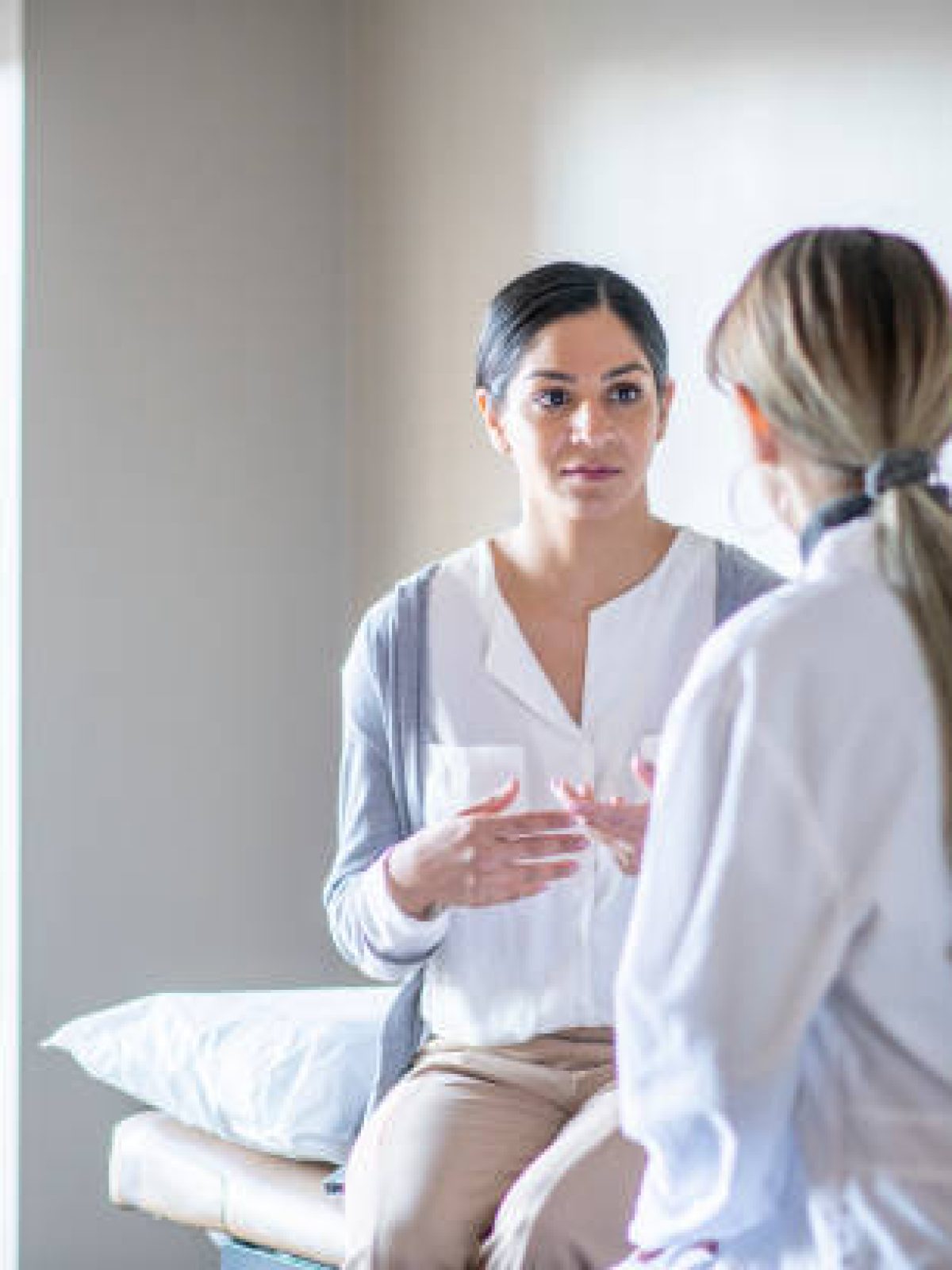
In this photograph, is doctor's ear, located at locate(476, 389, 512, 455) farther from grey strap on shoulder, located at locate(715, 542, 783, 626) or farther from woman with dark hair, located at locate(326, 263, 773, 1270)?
grey strap on shoulder, located at locate(715, 542, 783, 626)

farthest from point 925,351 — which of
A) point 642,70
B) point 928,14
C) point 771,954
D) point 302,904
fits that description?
point 302,904

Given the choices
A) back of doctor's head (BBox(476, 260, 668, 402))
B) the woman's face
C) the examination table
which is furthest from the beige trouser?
back of doctor's head (BBox(476, 260, 668, 402))

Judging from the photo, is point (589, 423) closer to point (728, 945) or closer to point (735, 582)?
point (735, 582)

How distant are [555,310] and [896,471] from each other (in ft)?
3.12

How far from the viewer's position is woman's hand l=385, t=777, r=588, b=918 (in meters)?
1.97

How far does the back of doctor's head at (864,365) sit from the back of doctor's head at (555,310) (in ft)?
2.80

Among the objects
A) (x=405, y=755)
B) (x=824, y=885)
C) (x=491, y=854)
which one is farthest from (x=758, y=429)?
(x=405, y=755)

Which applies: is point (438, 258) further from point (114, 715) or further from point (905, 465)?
point (905, 465)

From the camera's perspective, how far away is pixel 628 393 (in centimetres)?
224

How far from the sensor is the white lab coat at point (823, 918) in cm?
125

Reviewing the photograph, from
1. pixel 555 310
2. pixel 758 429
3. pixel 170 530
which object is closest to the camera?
pixel 758 429

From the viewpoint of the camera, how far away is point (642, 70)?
318cm

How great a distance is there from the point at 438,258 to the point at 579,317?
58.8 inches

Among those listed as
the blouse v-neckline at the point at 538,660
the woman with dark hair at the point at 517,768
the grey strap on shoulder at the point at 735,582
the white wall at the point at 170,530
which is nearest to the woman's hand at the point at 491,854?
the woman with dark hair at the point at 517,768
